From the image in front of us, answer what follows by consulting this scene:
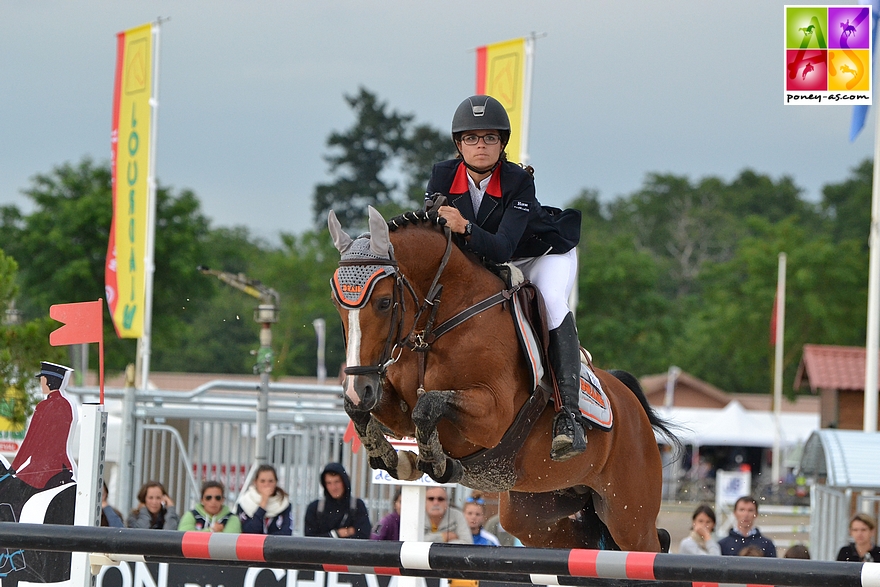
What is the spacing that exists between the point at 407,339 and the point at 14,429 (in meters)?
6.69

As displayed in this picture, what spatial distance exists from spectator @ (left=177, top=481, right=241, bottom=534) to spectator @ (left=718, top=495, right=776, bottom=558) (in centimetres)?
362

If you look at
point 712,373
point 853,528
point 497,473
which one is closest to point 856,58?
point 853,528

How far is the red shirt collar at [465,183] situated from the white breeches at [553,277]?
0.48m

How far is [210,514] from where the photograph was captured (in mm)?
7613

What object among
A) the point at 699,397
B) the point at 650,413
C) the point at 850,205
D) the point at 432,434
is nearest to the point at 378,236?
the point at 432,434

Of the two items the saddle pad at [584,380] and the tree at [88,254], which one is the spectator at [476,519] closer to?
the saddle pad at [584,380]

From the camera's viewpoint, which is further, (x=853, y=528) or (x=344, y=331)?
(x=853, y=528)

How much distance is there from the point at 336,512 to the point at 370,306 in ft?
13.0

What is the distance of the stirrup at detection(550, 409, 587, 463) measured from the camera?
4559 mm

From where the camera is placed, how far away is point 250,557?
341 cm

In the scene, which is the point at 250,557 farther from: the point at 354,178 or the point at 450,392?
the point at 354,178

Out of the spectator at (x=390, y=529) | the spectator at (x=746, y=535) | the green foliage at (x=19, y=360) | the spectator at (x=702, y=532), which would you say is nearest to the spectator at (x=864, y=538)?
the spectator at (x=746, y=535)

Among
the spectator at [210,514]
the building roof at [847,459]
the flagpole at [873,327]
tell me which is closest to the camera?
the spectator at [210,514]

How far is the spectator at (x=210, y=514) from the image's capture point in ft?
24.6
